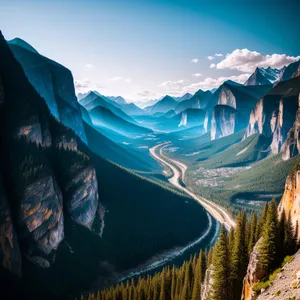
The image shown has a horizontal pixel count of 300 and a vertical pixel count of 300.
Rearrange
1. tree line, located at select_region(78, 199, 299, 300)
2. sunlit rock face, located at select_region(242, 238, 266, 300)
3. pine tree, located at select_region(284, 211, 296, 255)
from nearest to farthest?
sunlit rock face, located at select_region(242, 238, 266, 300)
tree line, located at select_region(78, 199, 299, 300)
pine tree, located at select_region(284, 211, 296, 255)

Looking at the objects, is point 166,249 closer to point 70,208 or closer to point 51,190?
point 70,208

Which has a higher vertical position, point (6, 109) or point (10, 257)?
point (6, 109)

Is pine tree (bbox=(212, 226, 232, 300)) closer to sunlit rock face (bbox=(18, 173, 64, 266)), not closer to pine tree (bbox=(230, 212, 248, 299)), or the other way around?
pine tree (bbox=(230, 212, 248, 299))

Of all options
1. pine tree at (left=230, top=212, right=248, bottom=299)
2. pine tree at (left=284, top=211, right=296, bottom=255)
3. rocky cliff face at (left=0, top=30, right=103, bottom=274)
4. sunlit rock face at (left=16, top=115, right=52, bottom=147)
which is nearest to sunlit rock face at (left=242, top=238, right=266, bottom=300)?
pine tree at (left=284, top=211, right=296, bottom=255)

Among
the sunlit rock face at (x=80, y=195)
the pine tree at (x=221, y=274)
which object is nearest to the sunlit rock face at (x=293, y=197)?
the pine tree at (x=221, y=274)

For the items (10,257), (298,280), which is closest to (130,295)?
(10,257)
